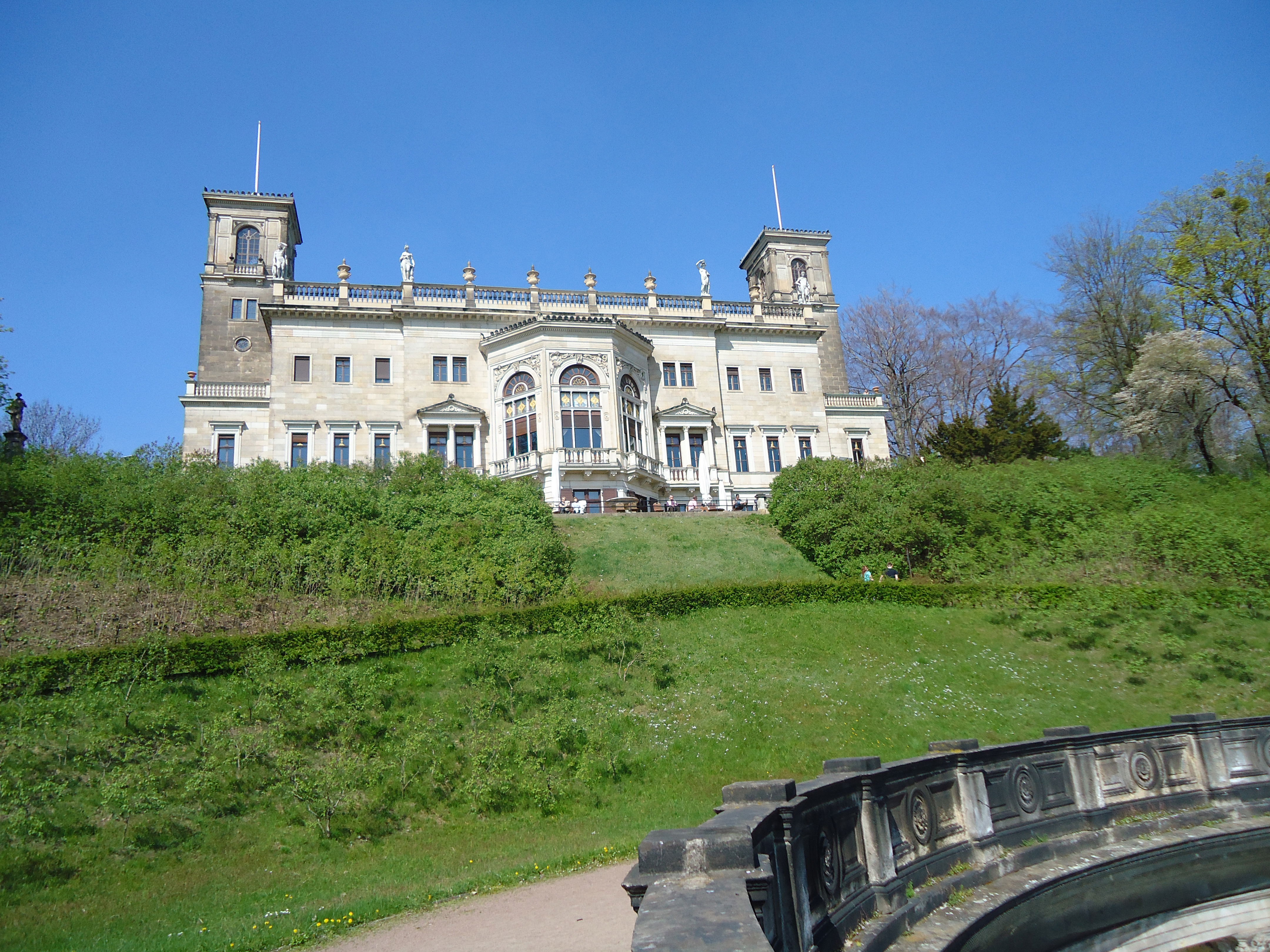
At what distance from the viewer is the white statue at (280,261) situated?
48000 millimetres

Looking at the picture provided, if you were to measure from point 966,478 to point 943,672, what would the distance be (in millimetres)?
13792

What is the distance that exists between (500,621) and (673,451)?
24.7 metres

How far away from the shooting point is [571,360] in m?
41.3

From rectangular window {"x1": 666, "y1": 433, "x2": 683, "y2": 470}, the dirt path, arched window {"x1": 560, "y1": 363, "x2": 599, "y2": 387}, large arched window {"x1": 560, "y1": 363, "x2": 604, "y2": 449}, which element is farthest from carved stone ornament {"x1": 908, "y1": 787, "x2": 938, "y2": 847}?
rectangular window {"x1": 666, "y1": 433, "x2": 683, "y2": 470}

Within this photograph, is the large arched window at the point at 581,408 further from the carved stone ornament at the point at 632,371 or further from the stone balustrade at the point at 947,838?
the stone balustrade at the point at 947,838

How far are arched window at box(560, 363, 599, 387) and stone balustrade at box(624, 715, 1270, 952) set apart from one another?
31827mm

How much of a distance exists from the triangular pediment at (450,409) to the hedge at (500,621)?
2100cm

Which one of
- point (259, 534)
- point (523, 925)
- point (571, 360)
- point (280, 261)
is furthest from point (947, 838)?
point (280, 261)

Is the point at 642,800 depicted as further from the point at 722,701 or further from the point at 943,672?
the point at 943,672

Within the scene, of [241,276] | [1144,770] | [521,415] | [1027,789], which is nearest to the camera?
[1027,789]

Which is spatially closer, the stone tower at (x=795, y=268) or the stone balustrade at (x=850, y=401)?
the stone balustrade at (x=850, y=401)

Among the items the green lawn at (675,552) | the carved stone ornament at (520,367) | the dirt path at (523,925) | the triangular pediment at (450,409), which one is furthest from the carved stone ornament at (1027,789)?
the triangular pediment at (450,409)

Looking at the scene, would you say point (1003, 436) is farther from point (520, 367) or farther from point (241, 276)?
point (241, 276)

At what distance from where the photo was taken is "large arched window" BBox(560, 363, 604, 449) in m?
40.8
